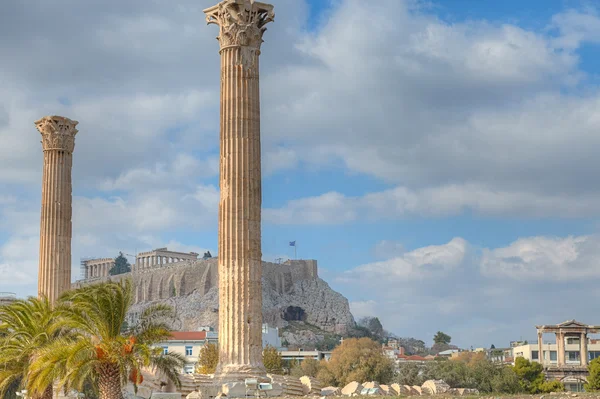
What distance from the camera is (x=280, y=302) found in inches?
6156

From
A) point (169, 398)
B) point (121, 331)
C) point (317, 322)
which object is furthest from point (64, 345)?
point (317, 322)

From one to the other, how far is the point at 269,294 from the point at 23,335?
433 feet

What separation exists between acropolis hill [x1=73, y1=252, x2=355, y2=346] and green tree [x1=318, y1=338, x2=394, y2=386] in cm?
9138

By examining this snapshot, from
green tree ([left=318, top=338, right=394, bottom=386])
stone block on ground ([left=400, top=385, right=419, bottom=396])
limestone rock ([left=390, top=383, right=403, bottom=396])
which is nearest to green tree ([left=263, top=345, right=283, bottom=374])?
green tree ([left=318, top=338, right=394, bottom=386])

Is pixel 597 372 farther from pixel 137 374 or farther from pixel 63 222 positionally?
pixel 137 374

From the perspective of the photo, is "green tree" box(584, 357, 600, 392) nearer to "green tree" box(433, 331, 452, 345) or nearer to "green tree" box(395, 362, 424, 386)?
"green tree" box(395, 362, 424, 386)

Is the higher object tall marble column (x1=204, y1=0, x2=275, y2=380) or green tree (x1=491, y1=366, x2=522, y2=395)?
tall marble column (x1=204, y1=0, x2=275, y2=380)

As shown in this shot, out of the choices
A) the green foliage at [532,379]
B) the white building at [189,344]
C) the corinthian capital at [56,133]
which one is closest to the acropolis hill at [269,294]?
the white building at [189,344]

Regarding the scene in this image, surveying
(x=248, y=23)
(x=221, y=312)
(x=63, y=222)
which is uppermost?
(x=248, y=23)

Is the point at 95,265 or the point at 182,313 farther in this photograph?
the point at 95,265

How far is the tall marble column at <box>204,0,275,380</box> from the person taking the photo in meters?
22.3

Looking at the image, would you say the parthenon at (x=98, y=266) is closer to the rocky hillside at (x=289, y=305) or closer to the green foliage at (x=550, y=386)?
the rocky hillside at (x=289, y=305)

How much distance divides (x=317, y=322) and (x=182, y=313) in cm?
2634

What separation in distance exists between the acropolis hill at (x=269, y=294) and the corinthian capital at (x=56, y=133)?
114 m
